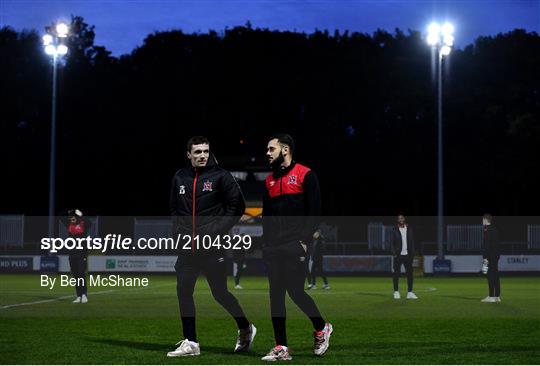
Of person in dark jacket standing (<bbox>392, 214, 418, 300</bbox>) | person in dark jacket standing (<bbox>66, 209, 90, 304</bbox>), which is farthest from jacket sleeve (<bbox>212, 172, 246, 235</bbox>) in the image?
person in dark jacket standing (<bbox>392, 214, 418, 300</bbox>)

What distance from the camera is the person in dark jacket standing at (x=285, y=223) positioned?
32.9 feet

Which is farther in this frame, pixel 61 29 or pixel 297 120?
pixel 297 120

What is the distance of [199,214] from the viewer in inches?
407

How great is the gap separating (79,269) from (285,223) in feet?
39.5

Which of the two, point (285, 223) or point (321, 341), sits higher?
point (285, 223)

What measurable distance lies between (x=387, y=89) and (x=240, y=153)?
442 inches

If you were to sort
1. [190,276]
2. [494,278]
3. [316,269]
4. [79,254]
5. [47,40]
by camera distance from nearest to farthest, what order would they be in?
[190,276] < [79,254] < [494,278] < [316,269] < [47,40]

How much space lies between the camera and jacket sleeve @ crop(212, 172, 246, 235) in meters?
10.4

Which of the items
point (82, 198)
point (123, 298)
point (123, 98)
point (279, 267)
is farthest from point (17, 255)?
point (279, 267)

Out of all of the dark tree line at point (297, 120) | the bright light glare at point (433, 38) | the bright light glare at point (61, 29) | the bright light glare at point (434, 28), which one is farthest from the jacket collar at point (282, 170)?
the dark tree line at point (297, 120)

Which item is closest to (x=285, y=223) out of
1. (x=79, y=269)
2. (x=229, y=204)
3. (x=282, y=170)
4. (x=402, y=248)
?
(x=282, y=170)

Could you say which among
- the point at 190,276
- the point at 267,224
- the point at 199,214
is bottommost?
the point at 190,276

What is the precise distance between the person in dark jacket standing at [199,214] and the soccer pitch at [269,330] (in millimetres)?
700

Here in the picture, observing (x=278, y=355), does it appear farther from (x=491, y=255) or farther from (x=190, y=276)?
(x=491, y=255)
